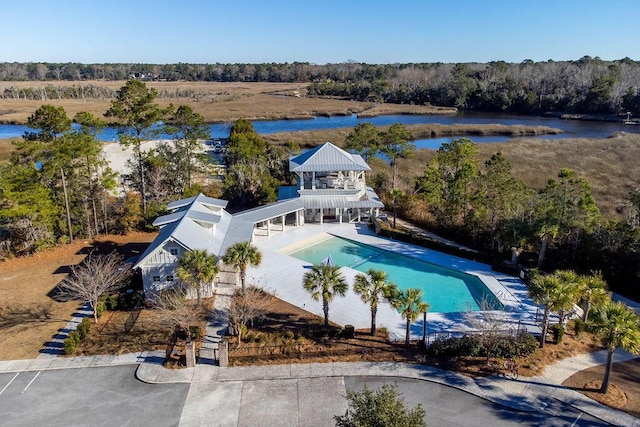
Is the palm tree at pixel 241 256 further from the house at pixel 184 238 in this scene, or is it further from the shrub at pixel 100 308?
the shrub at pixel 100 308

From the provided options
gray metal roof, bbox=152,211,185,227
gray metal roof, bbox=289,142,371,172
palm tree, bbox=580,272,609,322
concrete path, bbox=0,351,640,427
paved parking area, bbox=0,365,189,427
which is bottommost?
paved parking area, bbox=0,365,189,427

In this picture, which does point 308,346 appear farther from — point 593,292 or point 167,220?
point 593,292

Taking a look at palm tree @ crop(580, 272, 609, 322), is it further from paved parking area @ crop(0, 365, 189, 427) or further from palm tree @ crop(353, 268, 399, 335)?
paved parking area @ crop(0, 365, 189, 427)

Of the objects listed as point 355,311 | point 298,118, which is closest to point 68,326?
point 355,311

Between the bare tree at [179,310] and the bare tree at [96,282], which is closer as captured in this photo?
the bare tree at [179,310]

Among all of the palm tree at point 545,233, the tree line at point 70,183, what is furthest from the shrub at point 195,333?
the palm tree at point 545,233

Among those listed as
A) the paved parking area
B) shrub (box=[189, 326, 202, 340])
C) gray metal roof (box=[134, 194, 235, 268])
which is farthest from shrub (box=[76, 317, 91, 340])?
shrub (box=[189, 326, 202, 340])

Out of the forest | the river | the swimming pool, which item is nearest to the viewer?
the swimming pool
